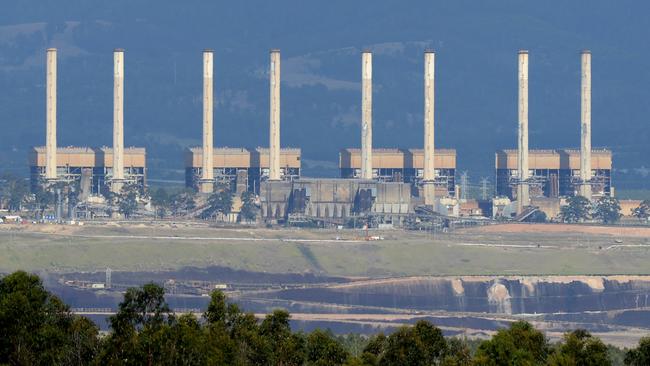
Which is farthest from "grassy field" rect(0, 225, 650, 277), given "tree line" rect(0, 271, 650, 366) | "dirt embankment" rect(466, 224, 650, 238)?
"tree line" rect(0, 271, 650, 366)

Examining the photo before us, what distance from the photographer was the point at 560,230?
193 meters

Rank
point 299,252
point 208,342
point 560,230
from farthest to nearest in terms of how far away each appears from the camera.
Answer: point 560,230 < point 299,252 < point 208,342

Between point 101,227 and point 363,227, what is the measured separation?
1064 inches

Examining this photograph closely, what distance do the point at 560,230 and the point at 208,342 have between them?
442ft

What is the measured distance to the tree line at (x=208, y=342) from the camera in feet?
196

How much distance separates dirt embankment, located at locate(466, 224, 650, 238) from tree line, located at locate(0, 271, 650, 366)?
124943 mm

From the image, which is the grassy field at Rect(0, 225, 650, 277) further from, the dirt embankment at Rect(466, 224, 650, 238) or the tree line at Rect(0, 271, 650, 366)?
the tree line at Rect(0, 271, 650, 366)

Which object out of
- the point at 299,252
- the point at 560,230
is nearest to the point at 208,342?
the point at 299,252

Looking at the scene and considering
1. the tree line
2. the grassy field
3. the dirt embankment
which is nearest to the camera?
the tree line

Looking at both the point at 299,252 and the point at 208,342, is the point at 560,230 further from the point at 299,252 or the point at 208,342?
the point at 208,342

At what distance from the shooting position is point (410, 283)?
162000 millimetres

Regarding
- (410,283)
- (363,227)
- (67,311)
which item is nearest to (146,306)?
(67,311)

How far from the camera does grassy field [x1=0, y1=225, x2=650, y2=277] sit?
16612 centimetres

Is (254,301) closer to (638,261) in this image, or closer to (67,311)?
(638,261)
